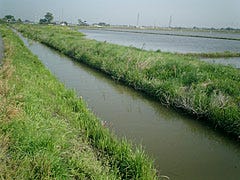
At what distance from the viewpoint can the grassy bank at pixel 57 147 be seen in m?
5.45

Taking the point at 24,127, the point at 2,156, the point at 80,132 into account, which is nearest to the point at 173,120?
the point at 80,132

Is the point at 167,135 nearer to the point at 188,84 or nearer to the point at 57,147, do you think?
the point at 57,147

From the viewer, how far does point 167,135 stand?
→ 9336 mm

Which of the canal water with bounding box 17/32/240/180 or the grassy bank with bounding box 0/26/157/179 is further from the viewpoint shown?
the canal water with bounding box 17/32/240/180

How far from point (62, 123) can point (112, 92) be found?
703 centimetres

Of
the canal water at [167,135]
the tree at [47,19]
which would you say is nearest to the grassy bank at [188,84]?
the canal water at [167,135]

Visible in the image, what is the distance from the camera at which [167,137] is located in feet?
30.0

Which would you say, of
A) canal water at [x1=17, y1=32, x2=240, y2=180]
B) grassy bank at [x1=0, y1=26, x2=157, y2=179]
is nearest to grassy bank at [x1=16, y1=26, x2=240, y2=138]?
canal water at [x1=17, y1=32, x2=240, y2=180]

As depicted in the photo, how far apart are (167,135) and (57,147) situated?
13.4 ft

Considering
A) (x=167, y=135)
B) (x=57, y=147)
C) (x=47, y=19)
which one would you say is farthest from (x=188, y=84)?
(x=47, y=19)

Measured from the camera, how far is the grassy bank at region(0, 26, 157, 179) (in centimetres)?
545

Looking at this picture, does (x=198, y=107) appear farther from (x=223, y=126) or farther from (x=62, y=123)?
(x=62, y=123)

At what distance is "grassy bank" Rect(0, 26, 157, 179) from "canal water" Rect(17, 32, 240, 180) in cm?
98

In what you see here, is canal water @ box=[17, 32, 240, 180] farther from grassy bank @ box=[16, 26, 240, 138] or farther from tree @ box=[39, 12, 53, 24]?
tree @ box=[39, 12, 53, 24]
